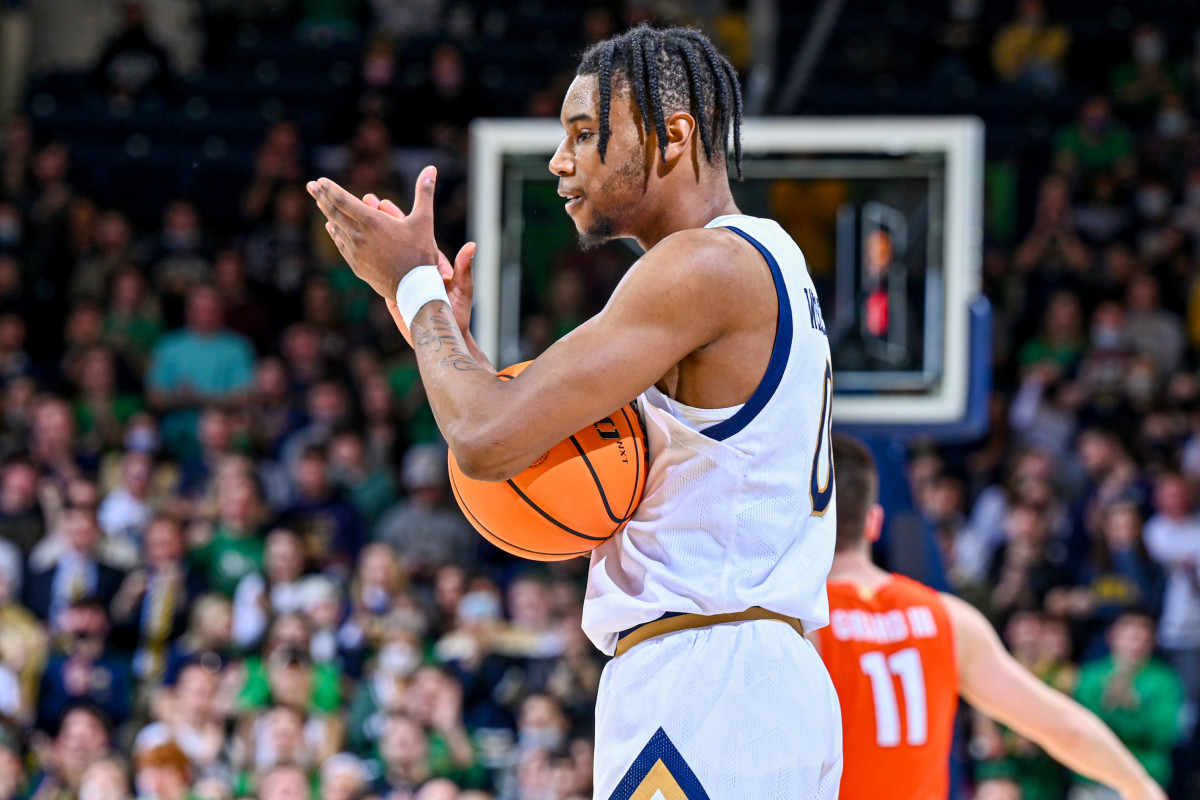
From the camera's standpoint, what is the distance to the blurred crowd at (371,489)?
7477 mm

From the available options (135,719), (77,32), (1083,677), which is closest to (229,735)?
(135,719)

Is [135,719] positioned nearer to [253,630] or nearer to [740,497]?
[253,630]

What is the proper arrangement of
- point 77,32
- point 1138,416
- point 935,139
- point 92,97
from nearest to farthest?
point 935,139, point 1138,416, point 92,97, point 77,32

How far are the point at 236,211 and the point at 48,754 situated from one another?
5.13 m

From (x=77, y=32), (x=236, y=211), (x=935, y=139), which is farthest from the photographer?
(x=77, y=32)

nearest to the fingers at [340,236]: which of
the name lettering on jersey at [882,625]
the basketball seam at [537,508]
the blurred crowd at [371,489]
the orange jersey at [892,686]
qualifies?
the basketball seam at [537,508]

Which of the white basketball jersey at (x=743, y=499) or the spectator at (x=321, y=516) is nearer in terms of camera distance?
the white basketball jersey at (x=743, y=499)

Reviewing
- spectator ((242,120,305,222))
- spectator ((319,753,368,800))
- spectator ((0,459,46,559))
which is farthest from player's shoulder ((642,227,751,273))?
spectator ((242,120,305,222))

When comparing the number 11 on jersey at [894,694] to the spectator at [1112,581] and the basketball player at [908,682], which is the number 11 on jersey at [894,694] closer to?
the basketball player at [908,682]

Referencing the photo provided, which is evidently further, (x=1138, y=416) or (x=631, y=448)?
(x=1138, y=416)

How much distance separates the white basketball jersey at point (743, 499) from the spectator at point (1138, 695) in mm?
5536

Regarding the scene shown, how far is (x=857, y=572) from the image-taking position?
393 cm

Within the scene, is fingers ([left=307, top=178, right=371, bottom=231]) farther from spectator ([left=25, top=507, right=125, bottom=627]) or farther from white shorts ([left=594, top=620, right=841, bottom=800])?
spectator ([left=25, top=507, right=125, bottom=627])

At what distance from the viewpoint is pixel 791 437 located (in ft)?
8.00
